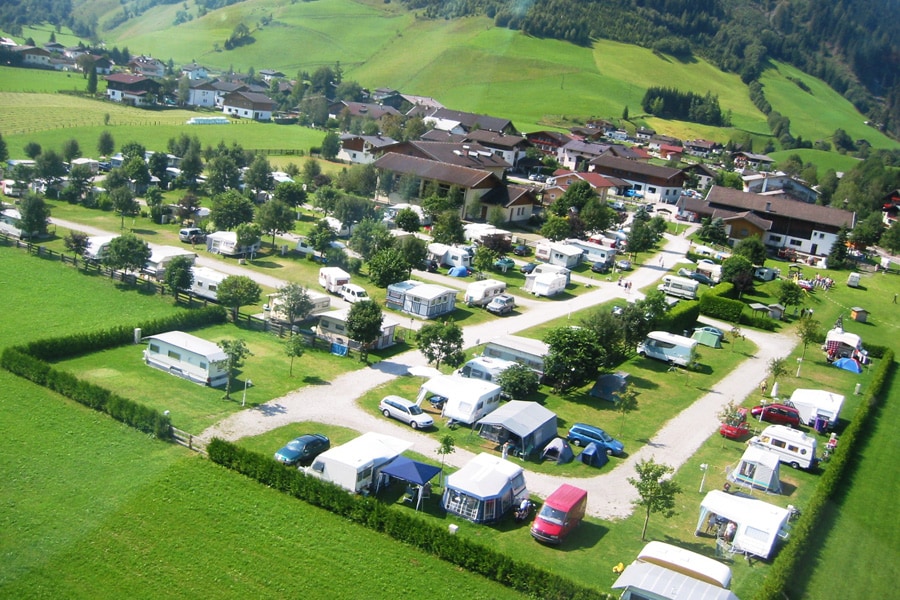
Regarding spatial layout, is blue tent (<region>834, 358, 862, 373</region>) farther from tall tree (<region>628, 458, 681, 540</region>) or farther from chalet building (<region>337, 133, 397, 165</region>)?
chalet building (<region>337, 133, 397, 165</region>)

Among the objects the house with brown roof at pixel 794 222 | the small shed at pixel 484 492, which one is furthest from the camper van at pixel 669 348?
the house with brown roof at pixel 794 222

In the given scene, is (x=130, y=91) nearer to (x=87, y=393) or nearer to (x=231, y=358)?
(x=231, y=358)

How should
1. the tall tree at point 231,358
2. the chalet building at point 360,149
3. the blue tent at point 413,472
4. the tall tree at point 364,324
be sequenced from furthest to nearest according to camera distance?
the chalet building at point 360,149
the tall tree at point 364,324
the tall tree at point 231,358
the blue tent at point 413,472

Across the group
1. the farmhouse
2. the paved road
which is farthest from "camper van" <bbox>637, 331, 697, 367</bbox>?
the farmhouse

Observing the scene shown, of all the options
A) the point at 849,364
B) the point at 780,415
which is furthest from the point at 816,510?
the point at 849,364

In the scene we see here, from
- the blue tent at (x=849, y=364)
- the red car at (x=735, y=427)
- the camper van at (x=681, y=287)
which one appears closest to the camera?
the red car at (x=735, y=427)

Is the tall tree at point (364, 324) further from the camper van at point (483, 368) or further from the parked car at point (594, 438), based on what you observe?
the parked car at point (594, 438)

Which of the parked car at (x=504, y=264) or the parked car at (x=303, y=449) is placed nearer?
the parked car at (x=303, y=449)
